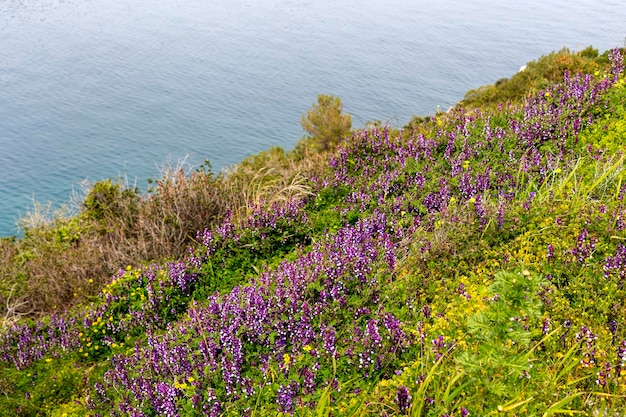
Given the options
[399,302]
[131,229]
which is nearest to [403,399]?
[399,302]

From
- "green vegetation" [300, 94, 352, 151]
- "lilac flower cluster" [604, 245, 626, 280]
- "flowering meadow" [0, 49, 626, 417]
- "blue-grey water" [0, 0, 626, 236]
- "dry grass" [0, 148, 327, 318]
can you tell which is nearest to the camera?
"flowering meadow" [0, 49, 626, 417]

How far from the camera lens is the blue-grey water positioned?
39.0m

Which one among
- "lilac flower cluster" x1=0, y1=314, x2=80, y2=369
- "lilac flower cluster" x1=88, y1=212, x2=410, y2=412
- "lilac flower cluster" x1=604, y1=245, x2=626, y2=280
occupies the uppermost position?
"lilac flower cluster" x1=604, y1=245, x2=626, y2=280

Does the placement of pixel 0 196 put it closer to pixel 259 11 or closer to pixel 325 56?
pixel 325 56

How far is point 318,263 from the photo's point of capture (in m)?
5.68

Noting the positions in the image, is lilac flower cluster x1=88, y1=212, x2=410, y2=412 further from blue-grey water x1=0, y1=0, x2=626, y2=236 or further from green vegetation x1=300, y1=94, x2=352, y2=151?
blue-grey water x1=0, y1=0, x2=626, y2=236

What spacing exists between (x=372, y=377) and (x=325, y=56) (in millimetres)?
55149

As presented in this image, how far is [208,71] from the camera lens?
170ft

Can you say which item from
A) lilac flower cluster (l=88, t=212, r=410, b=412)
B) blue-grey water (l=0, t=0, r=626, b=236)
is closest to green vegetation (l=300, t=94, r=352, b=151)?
Result: blue-grey water (l=0, t=0, r=626, b=236)

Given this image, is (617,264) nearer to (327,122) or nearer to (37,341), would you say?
(37,341)

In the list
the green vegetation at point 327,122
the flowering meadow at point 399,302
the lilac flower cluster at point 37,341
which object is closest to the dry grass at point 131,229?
the lilac flower cluster at point 37,341

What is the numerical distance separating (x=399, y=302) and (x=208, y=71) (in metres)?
50.2

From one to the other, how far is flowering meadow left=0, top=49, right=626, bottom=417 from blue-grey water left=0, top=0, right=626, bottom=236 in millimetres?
24775

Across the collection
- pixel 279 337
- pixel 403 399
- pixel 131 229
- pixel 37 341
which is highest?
pixel 403 399
